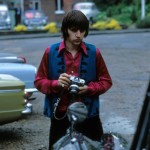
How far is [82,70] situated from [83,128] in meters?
0.40

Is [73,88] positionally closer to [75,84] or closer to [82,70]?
[75,84]

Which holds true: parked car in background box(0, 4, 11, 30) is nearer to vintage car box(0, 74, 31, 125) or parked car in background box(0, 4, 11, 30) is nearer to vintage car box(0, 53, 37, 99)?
vintage car box(0, 53, 37, 99)

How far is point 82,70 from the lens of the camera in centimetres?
392

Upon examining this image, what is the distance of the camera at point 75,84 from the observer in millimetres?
3533

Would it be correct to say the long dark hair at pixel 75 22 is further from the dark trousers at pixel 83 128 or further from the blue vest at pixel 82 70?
the dark trousers at pixel 83 128

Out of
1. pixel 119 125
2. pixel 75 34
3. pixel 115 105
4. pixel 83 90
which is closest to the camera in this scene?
pixel 83 90

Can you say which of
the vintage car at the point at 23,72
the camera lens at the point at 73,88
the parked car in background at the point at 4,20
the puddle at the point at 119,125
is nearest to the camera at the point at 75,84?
the camera lens at the point at 73,88

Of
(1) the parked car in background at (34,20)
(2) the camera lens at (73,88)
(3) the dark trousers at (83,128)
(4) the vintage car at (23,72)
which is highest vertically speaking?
(2) the camera lens at (73,88)

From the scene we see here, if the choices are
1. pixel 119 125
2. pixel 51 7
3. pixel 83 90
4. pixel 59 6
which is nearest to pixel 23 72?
pixel 119 125

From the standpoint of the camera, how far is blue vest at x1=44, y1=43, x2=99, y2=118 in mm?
3922

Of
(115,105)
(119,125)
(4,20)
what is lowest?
(4,20)

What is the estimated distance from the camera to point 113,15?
164 ft

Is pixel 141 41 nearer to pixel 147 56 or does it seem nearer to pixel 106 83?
pixel 147 56

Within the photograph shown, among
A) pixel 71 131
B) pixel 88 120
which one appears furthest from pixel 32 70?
pixel 71 131
